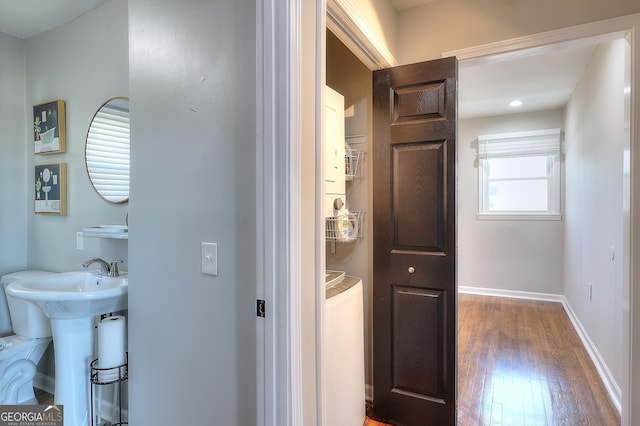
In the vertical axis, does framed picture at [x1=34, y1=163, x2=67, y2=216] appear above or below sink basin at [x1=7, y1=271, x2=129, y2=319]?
above

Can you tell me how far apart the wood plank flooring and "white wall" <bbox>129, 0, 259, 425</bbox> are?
4.29 feet

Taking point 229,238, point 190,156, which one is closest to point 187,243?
point 229,238

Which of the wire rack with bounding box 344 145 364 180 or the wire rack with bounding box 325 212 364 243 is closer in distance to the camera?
the wire rack with bounding box 325 212 364 243

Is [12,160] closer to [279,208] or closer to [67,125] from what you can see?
[67,125]

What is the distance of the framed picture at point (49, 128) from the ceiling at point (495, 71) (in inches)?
21.5

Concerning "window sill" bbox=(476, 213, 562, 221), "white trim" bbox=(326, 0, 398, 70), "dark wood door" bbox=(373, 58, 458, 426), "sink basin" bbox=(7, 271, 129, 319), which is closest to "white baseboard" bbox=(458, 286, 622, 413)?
"window sill" bbox=(476, 213, 562, 221)

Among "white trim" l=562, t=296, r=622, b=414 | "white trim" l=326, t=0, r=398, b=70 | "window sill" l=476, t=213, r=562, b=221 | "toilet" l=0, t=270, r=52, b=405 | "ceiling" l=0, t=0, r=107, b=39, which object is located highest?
"ceiling" l=0, t=0, r=107, b=39

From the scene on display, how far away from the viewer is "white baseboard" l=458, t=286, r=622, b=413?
2.21 meters

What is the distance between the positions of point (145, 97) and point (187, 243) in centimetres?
63

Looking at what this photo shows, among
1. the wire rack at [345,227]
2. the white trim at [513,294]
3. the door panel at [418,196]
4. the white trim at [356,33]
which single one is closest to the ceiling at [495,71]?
the white trim at [356,33]

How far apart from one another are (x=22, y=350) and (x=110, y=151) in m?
1.26

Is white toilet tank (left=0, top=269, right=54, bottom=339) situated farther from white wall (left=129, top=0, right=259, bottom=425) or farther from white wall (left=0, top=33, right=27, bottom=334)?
white wall (left=129, top=0, right=259, bottom=425)

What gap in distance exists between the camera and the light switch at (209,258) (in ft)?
3.79

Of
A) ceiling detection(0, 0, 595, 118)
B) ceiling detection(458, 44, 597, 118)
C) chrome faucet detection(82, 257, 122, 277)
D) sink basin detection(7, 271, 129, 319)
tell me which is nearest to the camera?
sink basin detection(7, 271, 129, 319)
